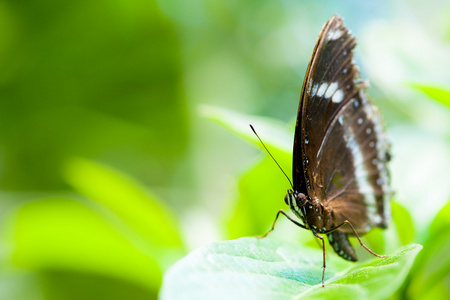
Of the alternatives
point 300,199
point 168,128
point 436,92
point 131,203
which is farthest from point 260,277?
point 168,128

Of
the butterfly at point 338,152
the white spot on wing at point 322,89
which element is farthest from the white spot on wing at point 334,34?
the white spot on wing at point 322,89

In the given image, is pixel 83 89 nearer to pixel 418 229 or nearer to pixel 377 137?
pixel 377 137

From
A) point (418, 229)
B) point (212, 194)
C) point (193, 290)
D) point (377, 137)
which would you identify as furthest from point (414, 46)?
point (193, 290)

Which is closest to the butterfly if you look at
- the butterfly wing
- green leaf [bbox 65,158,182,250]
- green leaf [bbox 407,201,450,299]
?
the butterfly wing

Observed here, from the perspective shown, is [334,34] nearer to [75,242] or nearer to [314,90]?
[314,90]

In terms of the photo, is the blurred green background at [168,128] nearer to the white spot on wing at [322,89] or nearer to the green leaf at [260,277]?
the white spot on wing at [322,89]

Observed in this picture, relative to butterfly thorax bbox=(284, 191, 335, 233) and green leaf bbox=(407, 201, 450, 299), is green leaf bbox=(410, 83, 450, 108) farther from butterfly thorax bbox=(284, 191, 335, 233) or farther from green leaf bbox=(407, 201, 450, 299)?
butterfly thorax bbox=(284, 191, 335, 233)

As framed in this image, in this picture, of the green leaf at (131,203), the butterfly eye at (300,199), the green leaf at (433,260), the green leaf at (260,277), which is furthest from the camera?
→ the green leaf at (131,203)
